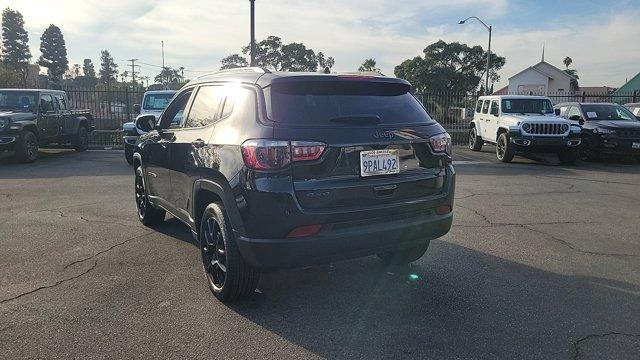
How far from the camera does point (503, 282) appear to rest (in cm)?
426

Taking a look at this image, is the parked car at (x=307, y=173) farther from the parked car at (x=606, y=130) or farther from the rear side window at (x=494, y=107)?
the rear side window at (x=494, y=107)

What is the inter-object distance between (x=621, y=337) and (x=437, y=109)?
61.3 ft

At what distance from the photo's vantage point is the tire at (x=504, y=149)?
13.0 metres

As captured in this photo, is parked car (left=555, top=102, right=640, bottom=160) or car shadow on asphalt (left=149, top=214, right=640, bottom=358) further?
parked car (left=555, top=102, right=640, bottom=160)

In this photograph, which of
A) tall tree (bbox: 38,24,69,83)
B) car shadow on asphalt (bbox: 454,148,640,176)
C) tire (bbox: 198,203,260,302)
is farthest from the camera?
tall tree (bbox: 38,24,69,83)

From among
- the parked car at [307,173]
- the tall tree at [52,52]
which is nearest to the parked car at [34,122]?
the parked car at [307,173]

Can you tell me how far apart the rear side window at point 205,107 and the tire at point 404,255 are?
1.99m

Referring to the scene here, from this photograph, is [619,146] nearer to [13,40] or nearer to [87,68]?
[13,40]

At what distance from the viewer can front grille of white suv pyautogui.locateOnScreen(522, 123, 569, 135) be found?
12.5m

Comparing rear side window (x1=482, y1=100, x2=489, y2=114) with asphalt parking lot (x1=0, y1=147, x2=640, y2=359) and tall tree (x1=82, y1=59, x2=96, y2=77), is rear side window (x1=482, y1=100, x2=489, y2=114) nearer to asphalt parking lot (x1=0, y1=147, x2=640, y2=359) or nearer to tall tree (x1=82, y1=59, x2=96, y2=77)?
asphalt parking lot (x1=0, y1=147, x2=640, y2=359)

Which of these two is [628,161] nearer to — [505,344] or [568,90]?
[505,344]

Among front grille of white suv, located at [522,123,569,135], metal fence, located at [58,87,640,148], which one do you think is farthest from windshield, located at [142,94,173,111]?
front grille of white suv, located at [522,123,569,135]

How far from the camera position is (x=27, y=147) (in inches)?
496

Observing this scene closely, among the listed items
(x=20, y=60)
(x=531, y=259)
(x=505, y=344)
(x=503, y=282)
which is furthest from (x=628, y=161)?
(x=20, y=60)
